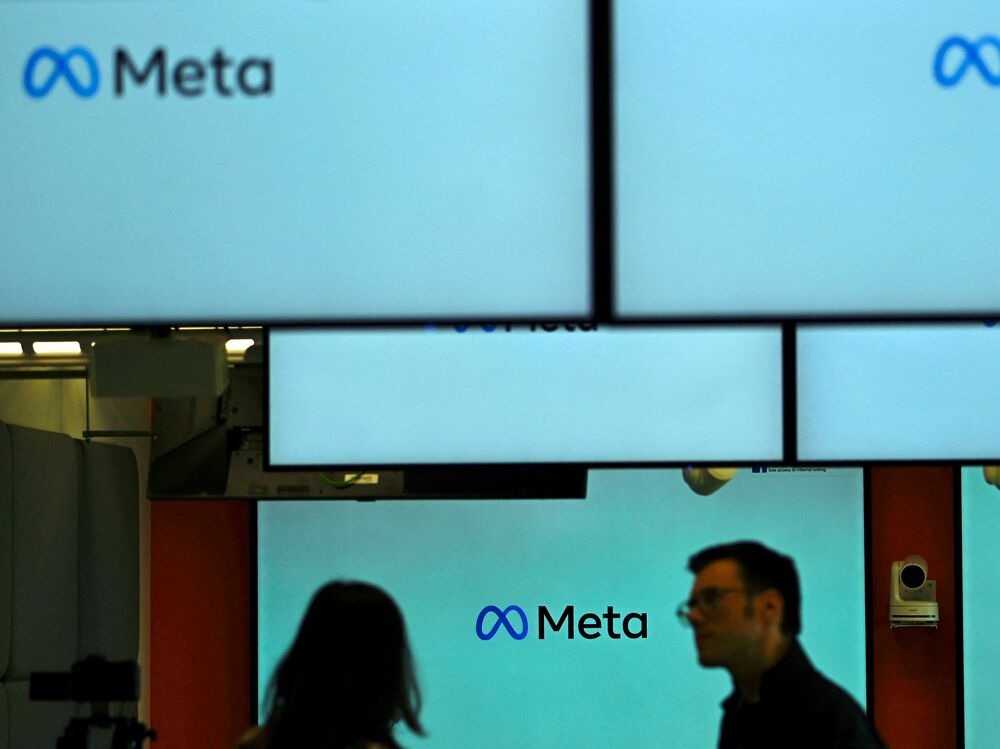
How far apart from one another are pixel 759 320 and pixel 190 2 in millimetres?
708

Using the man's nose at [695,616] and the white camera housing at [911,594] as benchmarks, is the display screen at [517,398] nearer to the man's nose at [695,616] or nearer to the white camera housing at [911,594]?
the man's nose at [695,616]

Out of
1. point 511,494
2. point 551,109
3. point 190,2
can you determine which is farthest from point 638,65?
point 511,494

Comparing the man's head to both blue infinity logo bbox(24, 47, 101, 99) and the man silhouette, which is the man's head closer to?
the man silhouette

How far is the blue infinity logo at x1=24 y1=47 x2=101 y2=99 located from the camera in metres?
1.47

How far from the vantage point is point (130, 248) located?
1.47m

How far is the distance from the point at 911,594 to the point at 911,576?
0.07m

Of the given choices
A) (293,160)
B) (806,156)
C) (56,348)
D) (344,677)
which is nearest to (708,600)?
(344,677)

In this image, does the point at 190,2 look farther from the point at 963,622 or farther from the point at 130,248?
the point at 963,622

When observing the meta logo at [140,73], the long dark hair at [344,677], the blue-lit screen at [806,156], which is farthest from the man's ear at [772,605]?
the meta logo at [140,73]

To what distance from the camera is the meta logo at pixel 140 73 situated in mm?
1454

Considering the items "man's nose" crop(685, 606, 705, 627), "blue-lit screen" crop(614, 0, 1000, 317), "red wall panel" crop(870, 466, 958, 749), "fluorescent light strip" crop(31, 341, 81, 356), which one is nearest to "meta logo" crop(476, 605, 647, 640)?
"red wall panel" crop(870, 466, 958, 749)

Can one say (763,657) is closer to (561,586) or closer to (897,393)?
(897,393)

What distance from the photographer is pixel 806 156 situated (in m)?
1.46

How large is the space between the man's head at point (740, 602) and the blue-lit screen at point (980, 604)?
3736 millimetres
